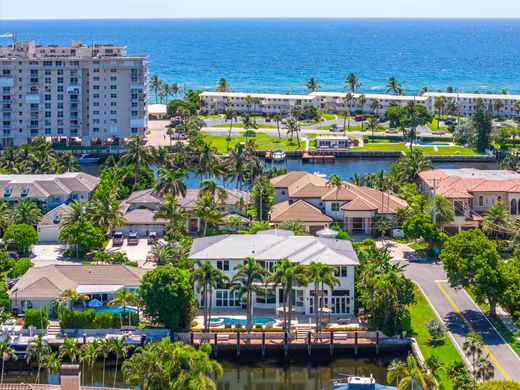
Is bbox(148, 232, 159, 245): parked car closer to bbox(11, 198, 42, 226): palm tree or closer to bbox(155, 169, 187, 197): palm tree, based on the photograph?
bbox(155, 169, 187, 197): palm tree

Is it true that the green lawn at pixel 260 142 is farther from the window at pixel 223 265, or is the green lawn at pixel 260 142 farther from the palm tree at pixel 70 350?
the palm tree at pixel 70 350

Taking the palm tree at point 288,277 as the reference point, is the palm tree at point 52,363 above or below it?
below

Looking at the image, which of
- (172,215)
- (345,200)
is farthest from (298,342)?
(345,200)

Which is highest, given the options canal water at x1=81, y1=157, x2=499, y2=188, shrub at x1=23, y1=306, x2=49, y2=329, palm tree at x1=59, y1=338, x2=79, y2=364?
canal water at x1=81, y1=157, x2=499, y2=188

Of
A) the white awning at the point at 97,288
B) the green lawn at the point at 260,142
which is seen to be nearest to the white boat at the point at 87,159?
the green lawn at the point at 260,142

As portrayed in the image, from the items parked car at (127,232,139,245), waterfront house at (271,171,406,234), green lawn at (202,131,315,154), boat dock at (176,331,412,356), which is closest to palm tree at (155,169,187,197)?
parked car at (127,232,139,245)
